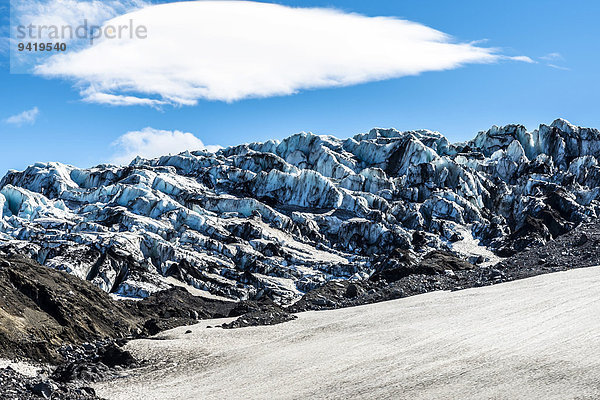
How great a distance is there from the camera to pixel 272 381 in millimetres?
30938

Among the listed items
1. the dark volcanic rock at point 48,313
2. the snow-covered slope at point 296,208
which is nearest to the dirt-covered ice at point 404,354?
the dark volcanic rock at point 48,313

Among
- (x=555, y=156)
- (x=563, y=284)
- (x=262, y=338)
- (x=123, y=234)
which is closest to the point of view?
(x=262, y=338)

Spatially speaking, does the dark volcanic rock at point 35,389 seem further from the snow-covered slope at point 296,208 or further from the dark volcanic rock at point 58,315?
the snow-covered slope at point 296,208

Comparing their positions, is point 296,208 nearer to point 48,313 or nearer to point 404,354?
point 48,313

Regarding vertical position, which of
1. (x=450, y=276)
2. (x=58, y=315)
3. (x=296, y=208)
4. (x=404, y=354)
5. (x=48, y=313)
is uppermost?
(x=296, y=208)

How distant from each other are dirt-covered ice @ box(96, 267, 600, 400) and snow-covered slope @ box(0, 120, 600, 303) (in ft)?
92.6

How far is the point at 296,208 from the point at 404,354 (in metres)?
76.8

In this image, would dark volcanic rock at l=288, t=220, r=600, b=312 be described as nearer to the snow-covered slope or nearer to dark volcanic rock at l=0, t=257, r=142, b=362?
the snow-covered slope

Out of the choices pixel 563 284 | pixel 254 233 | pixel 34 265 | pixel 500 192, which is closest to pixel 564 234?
pixel 500 192

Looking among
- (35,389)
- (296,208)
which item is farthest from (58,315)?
(296,208)

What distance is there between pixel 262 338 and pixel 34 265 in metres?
22.1

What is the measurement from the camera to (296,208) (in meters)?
110

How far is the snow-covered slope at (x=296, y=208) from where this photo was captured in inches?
3024

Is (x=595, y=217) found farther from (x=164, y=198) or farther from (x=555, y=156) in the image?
(x=164, y=198)
